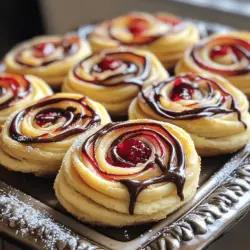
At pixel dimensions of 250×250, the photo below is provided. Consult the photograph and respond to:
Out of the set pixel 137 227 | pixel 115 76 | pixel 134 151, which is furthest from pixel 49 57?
pixel 137 227

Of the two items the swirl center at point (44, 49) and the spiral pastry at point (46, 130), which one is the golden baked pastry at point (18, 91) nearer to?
the spiral pastry at point (46, 130)

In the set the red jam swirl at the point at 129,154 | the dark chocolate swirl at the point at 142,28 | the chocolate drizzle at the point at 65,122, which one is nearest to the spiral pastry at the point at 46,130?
the chocolate drizzle at the point at 65,122

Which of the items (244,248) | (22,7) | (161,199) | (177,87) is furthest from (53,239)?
(22,7)

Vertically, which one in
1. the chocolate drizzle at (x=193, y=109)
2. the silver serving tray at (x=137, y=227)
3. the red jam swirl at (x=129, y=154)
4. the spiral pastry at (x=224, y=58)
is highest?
the red jam swirl at (x=129, y=154)

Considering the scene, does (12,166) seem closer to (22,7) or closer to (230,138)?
(230,138)

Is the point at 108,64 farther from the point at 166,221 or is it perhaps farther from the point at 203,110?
the point at 166,221

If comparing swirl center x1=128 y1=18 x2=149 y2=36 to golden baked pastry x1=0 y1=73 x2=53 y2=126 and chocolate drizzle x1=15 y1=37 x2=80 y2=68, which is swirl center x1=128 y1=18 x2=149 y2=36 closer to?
chocolate drizzle x1=15 y1=37 x2=80 y2=68
